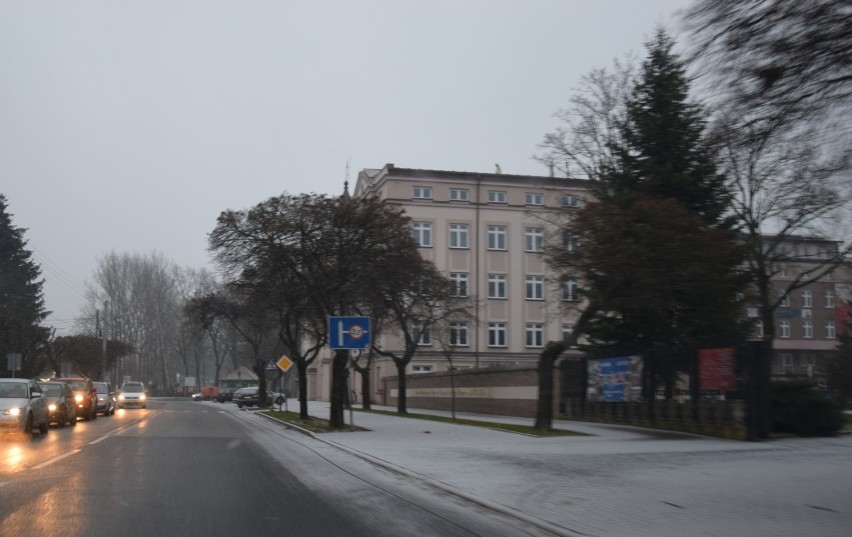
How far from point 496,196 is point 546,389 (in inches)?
1493

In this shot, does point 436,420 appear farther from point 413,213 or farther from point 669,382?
point 413,213

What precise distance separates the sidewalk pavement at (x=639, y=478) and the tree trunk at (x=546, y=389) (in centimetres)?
114

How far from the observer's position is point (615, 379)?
27.2 m

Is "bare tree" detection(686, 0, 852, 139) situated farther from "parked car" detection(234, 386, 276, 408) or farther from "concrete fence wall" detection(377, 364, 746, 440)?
"parked car" detection(234, 386, 276, 408)

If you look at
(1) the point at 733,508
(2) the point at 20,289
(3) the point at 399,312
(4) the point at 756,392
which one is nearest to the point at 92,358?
(2) the point at 20,289

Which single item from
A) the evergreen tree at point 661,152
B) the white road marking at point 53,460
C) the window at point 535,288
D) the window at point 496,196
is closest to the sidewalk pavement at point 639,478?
the white road marking at point 53,460

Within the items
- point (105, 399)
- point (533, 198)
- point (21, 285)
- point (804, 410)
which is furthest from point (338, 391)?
point (21, 285)

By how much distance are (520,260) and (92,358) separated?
40.0m

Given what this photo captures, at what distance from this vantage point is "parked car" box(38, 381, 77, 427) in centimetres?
2877

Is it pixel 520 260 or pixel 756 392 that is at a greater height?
pixel 520 260

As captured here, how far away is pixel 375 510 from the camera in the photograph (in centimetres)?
1055

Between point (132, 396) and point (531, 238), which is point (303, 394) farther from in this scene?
point (531, 238)

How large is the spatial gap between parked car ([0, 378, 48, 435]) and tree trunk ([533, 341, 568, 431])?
1409 cm

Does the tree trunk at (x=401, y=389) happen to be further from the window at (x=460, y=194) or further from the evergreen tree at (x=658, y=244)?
the window at (x=460, y=194)
